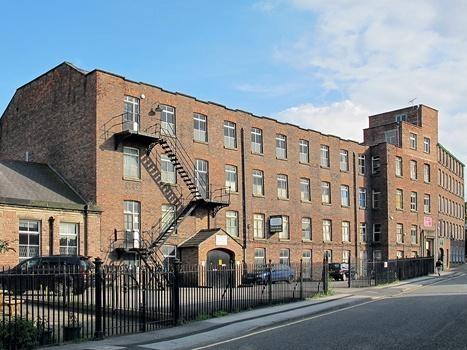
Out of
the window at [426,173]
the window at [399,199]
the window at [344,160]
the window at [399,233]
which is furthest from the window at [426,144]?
the window at [344,160]

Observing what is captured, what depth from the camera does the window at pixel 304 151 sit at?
158 feet

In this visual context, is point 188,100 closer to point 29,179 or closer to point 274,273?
point 29,179

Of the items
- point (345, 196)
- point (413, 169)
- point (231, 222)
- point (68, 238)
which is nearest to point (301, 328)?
point (68, 238)

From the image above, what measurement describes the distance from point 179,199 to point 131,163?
14.5 feet

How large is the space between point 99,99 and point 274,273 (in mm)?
14927

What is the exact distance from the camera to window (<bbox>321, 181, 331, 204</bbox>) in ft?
165

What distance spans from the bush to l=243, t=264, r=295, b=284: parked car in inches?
399

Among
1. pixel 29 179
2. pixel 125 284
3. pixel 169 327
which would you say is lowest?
pixel 169 327

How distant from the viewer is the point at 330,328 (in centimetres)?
1548

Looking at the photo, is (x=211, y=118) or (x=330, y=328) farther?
(x=211, y=118)

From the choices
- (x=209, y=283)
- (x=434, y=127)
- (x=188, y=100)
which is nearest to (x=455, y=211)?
(x=434, y=127)

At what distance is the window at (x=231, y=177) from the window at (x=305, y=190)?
27.5 feet

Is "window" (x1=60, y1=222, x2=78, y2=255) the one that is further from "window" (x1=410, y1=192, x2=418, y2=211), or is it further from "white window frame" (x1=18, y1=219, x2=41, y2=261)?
"window" (x1=410, y1=192, x2=418, y2=211)

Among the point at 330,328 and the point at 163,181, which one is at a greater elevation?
the point at 163,181
